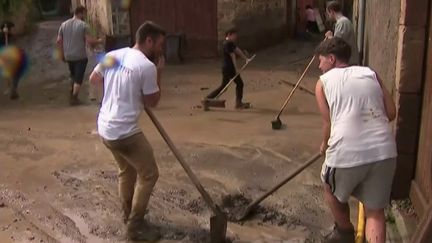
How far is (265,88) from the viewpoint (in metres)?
12.3

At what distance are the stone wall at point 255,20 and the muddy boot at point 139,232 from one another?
35.5 ft

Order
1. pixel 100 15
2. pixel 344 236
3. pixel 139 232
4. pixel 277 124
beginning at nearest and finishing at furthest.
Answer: pixel 344 236 → pixel 139 232 → pixel 277 124 → pixel 100 15

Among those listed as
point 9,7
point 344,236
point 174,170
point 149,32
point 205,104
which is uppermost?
point 149,32

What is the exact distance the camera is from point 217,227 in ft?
17.2

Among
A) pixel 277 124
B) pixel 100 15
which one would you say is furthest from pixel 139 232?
pixel 100 15

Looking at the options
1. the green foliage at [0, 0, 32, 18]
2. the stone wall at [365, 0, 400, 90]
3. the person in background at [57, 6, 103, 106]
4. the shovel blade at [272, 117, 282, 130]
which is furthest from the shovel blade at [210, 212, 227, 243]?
the green foliage at [0, 0, 32, 18]

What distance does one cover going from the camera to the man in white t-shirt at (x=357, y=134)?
4102 mm

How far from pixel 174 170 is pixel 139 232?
181 centimetres

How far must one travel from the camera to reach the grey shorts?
4.13 metres

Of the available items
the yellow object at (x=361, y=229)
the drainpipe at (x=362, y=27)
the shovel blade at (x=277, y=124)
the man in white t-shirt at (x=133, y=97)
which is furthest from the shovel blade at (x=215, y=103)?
the yellow object at (x=361, y=229)

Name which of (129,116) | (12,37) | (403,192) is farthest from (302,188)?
(12,37)

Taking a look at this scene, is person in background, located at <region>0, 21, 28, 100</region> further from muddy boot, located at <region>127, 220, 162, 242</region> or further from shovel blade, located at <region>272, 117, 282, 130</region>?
muddy boot, located at <region>127, 220, 162, 242</region>

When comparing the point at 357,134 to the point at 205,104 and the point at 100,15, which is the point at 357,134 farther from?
the point at 100,15

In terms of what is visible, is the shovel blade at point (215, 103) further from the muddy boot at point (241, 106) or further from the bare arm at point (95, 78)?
the bare arm at point (95, 78)
